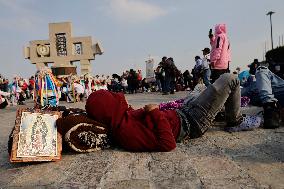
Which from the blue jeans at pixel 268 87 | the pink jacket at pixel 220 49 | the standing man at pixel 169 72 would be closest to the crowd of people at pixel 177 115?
the blue jeans at pixel 268 87

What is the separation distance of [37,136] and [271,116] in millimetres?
2861

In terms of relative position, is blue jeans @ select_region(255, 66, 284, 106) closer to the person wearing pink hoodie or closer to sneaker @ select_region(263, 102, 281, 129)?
sneaker @ select_region(263, 102, 281, 129)

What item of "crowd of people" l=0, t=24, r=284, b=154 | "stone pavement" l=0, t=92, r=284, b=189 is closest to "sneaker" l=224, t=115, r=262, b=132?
"crowd of people" l=0, t=24, r=284, b=154

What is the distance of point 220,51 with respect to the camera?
29.5ft

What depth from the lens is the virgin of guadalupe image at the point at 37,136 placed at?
382 cm

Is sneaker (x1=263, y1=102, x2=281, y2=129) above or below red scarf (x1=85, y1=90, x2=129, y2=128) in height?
below

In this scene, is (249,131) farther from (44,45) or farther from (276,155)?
(44,45)

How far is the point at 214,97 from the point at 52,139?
179 centimetres

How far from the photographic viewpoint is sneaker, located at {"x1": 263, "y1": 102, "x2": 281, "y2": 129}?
4.81 metres

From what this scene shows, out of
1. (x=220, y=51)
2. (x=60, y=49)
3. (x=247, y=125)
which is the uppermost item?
(x=60, y=49)

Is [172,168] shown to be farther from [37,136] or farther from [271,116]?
[271,116]

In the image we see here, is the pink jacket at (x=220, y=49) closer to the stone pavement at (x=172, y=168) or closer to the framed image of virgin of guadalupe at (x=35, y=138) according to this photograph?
the stone pavement at (x=172, y=168)

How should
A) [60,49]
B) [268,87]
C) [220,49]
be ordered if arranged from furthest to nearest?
[60,49]
[220,49]
[268,87]

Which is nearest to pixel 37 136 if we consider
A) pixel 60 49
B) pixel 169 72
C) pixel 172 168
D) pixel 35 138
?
→ pixel 35 138
